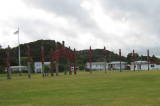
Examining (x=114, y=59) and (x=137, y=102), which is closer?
(x=137, y=102)

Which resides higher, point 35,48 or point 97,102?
point 35,48

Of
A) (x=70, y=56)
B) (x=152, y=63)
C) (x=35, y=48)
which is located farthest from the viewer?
(x=35, y=48)

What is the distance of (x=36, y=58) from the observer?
5212 inches

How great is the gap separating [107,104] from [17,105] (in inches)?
183

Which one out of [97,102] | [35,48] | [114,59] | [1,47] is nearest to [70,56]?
[1,47]

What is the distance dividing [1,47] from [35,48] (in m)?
25.8

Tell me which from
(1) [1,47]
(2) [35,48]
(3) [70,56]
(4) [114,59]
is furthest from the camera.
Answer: (4) [114,59]

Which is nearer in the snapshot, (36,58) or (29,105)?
(29,105)

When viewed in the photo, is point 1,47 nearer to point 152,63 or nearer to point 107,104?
point 152,63

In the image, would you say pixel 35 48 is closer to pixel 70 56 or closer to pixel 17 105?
pixel 70 56

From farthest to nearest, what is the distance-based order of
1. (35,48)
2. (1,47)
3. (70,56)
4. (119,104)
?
(35,48), (1,47), (70,56), (119,104)

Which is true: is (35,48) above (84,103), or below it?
above

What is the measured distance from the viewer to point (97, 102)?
19078mm

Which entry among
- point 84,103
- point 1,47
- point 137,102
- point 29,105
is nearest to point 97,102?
point 84,103
